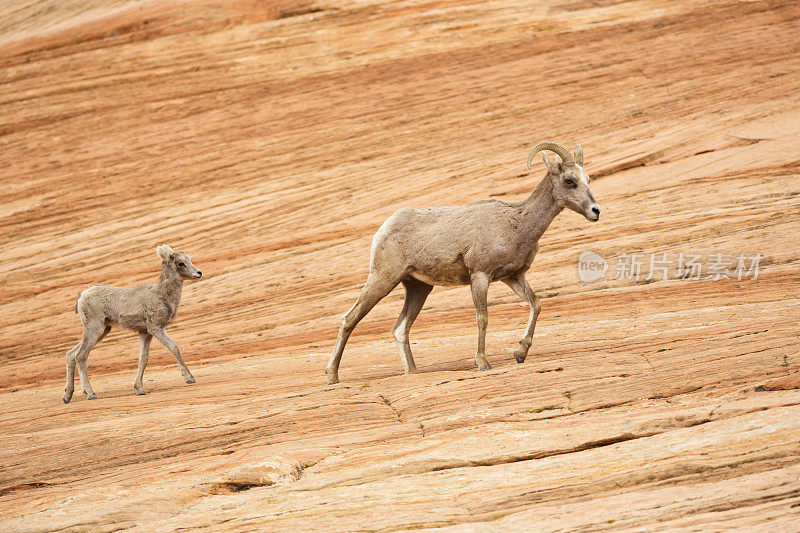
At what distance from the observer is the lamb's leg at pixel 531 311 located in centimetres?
1022

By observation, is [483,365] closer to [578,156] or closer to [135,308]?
[578,156]

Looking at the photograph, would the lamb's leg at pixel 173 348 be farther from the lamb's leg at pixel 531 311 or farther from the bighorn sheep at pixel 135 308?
the lamb's leg at pixel 531 311

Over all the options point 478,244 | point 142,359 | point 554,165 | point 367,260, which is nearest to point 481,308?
point 478,244

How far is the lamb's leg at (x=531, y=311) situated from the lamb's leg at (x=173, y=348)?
4.73 m

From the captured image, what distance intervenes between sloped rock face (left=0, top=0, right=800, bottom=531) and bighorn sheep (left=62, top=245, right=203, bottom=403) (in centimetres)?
81

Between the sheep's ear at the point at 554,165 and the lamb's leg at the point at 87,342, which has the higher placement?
the sheep's ear at the point at 554,165

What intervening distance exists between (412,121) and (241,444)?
39.2 ft

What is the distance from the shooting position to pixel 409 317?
11125 millimetres

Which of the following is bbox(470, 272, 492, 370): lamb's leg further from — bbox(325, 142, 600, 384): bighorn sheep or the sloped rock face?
the sloped rock face

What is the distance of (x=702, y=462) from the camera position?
6.71 m

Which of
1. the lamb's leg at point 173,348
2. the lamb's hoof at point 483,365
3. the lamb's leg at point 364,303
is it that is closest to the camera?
the lamb's hoof at point 483,365

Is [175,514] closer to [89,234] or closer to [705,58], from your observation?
[89,234]

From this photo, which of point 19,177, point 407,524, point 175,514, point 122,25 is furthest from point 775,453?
point 122,25

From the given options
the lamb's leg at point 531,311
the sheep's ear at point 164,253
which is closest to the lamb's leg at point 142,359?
the sheep's ear at point 164,253
